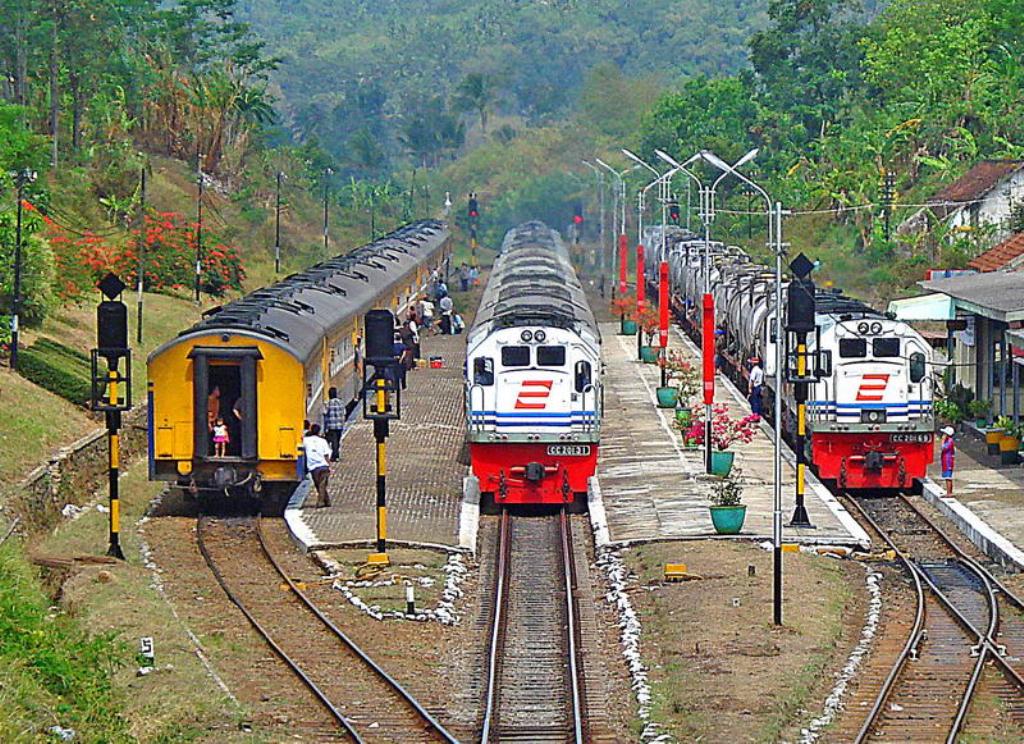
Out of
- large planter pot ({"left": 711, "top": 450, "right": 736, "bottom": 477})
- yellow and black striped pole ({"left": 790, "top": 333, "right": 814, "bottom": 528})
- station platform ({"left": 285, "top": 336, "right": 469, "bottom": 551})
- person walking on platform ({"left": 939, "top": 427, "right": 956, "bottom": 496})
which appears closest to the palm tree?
station platform ({"left": 285, "top": 336, "right": 469, "bottom": 551})

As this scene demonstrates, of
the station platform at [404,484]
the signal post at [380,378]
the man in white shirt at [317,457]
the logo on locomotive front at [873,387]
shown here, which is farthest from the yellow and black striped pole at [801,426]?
the man in white shirt at [317,457]

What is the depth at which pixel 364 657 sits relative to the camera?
18.4 m

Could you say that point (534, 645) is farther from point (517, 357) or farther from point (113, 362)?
point (517, 357)

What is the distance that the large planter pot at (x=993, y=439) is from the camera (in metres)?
32.1

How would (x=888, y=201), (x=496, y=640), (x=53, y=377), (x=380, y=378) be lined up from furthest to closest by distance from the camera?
(x=888, y=201) < (x=53, y=377) < (x=380, y=378) < (x=496, y=640)

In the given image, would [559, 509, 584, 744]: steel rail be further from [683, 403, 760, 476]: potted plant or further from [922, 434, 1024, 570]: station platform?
[922, 434, 1024, 570]: station platform

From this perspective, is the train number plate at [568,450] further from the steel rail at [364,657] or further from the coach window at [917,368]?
the coach window at [917,368]

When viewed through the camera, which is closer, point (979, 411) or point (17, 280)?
point (17, 280)

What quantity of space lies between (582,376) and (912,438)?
585cm

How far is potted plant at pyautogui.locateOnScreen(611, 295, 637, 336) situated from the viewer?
5912 centimetres

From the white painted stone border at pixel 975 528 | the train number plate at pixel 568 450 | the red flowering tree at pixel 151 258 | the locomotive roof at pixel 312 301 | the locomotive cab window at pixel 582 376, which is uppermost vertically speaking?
the red flowering tree at pixel 151 258

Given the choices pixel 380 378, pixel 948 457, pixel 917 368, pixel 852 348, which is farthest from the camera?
pixel 852 348

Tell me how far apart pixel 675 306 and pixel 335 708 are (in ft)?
155

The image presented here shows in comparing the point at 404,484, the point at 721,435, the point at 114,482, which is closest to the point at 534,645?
the point at 114,482
